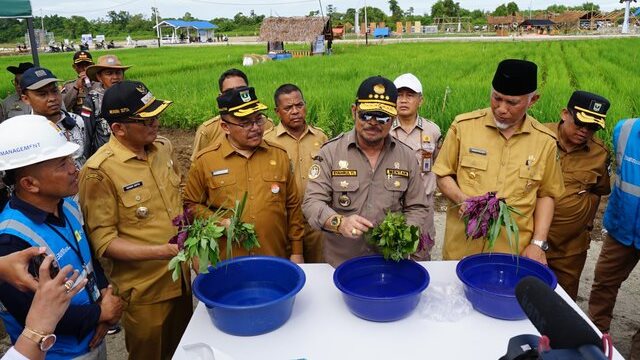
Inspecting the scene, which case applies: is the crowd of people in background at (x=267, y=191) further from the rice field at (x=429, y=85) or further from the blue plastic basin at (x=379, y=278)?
the rice field at (x=429, y=85)

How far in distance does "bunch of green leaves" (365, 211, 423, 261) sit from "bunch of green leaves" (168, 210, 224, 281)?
678 millimetres

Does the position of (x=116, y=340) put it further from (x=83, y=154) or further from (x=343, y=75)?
(x=343, y=75)

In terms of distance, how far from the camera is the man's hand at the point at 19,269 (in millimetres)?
1493

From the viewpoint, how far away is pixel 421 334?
1774 mm

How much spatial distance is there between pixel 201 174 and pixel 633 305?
349 cm

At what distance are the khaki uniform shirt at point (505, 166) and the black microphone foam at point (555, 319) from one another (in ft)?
5.57

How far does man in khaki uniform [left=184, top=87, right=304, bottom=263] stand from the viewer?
2574mm

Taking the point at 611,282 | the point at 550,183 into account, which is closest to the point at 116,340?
the point at 550,183

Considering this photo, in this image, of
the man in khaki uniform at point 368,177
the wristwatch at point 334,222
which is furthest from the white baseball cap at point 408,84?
the wristwatch at point 334,222

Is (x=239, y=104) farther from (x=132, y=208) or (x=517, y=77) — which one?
(x=517, y=77)

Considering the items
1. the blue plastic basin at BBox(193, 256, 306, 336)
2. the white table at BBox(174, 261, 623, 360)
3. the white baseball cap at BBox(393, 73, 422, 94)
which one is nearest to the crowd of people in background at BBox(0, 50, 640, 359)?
the blue plastic basin at BBox(193, 256, 306, 336)

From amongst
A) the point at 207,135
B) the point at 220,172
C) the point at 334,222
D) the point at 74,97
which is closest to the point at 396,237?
the point at 334,222

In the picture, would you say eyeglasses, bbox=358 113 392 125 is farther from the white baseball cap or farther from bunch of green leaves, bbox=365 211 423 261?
the white baseball cap

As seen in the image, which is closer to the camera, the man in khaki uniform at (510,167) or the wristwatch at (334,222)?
the wristwatch at (334,222)
